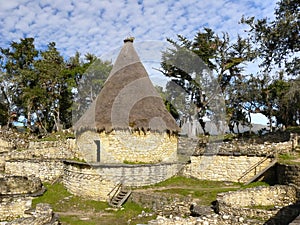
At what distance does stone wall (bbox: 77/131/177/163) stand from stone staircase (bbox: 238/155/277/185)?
13.3 ft

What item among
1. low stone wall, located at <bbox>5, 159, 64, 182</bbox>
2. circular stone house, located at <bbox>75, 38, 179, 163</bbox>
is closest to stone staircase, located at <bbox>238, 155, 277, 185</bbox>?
circular stone house, located at <bbox>75, 38, 179, 163</bbox>

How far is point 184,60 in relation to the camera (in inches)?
1013

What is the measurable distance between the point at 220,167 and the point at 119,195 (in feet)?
18.7

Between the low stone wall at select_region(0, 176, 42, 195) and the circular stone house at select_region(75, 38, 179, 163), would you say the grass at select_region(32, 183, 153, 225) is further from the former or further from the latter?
the circular stone house at select_region(75, 38, 179, 163)

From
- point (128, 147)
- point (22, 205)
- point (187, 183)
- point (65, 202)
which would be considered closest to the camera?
point (22, 205)

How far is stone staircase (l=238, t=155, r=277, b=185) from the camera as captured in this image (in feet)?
45.6

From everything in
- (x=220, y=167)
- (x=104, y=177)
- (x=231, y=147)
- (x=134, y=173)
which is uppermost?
(x=231, y=147)

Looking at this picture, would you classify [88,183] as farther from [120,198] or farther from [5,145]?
[5,145]

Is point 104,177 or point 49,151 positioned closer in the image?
point 104,177

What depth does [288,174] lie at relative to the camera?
41.3 ft

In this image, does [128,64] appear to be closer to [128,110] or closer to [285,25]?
[128,110]

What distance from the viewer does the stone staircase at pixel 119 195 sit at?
12.8 meters

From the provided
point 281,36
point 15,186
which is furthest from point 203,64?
point 15,186

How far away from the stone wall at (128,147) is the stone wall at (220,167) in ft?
→ 4.83
